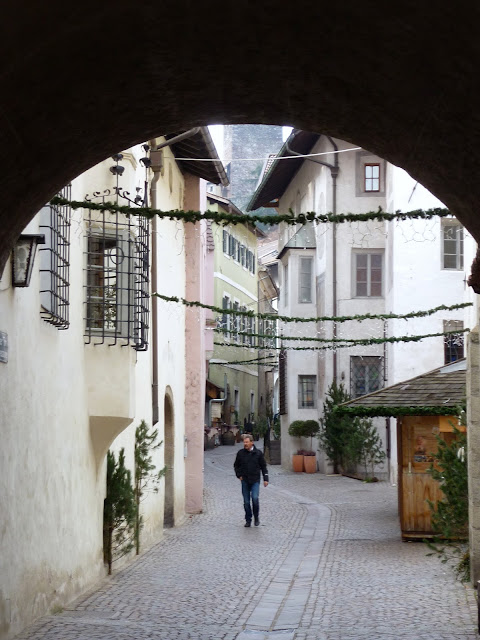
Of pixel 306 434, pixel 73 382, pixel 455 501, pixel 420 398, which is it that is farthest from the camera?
pixel 306 434

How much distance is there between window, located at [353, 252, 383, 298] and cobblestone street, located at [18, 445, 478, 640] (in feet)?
46.4

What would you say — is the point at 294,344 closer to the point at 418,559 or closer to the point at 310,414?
the point at 310,414

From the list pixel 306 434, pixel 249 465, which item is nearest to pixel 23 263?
pixel 249 465

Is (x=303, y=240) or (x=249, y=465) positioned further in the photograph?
(x=303, y=240)

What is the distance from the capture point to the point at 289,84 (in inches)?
291

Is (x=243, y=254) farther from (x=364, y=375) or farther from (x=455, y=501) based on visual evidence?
(x=455, y=501)

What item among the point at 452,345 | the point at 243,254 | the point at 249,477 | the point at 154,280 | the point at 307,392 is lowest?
the point at 249,477

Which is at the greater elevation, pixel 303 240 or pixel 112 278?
pixel 303 240

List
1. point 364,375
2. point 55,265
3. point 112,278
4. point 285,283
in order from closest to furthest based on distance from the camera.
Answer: point 55,265
point 112,278
point 364,375
point 285,283

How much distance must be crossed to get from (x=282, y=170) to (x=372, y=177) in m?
4.71

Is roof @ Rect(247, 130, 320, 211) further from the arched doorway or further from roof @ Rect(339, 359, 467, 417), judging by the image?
roof @ Rect(339, 359, 467, 417)

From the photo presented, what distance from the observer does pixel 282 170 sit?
133 ft

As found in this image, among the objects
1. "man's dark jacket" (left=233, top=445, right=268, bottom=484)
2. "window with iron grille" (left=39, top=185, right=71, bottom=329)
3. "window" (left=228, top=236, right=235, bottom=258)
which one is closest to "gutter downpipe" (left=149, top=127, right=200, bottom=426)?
"man's dark jacket" (left=233, top=445, right=268, bottom=484)

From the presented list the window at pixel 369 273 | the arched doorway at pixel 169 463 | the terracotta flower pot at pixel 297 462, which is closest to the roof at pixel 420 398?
the arched doorway at pixel 169 463
